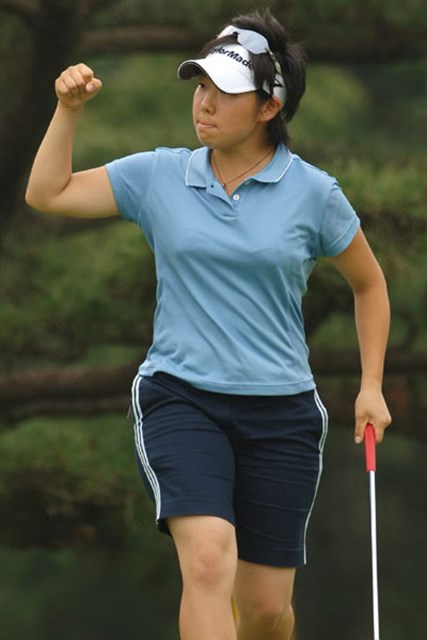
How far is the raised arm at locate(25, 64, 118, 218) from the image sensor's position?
12.9ft

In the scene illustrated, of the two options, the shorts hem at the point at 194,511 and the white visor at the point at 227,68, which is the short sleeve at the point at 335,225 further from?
the shorts hem at the point at 194,511

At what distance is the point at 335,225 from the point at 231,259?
29cm

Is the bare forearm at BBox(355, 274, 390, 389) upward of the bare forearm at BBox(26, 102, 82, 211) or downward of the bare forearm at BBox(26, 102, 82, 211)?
downward

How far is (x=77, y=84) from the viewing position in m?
3.92

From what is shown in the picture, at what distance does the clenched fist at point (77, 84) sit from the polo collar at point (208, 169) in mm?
276

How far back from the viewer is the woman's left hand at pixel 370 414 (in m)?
4.19

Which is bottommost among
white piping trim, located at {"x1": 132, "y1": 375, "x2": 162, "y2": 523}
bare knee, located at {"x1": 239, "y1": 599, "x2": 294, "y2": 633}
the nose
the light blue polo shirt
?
bare knee, located at {"x1": 239, "y1": 599, "x2": 294, "y2": 633}

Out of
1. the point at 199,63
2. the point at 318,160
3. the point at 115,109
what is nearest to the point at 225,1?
the point at 318,160

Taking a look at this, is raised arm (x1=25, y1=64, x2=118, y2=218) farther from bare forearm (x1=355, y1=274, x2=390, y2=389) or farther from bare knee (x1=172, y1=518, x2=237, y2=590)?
bare knee (x1=172, y1=518, x2=237, y2=590)

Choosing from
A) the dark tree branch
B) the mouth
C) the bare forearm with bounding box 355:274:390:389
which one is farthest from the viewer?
the dark tree branch

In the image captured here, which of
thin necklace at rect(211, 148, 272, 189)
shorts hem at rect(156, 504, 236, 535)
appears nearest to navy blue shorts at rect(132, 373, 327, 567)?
shorts hem at rect(156, 504, 236, 535)

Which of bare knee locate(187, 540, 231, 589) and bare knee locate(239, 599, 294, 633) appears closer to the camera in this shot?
bare knee locate(187, 540, 231, 589)

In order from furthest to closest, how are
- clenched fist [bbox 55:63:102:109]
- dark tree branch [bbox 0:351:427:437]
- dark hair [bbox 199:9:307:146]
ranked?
dark tree branch [bbox 0:351:427:437] < dark hair [bbox 199:9:307:146] < clenched fist [bbox 55:63:102:109]

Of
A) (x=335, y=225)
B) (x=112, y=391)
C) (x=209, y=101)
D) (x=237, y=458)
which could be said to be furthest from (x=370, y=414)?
(x=112, y=391)
